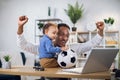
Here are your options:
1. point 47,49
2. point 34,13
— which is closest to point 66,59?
point 47,49

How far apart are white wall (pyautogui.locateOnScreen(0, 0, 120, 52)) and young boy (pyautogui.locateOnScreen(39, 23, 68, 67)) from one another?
Answer: 12.8 feet

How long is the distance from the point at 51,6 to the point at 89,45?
4003 mm

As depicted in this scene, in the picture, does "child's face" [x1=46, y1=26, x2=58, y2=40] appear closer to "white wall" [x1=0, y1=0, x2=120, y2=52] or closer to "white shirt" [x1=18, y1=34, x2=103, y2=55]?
"white shirt" [x1=18, y1=34, x2=103, y2=55]

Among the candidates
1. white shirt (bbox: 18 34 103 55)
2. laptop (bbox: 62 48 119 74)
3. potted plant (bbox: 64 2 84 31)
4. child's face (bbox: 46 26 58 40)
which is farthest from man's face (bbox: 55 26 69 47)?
potted plant (bbox: 64 2 84 31)

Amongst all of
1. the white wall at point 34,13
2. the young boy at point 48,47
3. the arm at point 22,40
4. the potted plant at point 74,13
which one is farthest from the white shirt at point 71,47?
the white wall at point 34,13

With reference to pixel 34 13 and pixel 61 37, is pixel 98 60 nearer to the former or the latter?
pixel 61 37

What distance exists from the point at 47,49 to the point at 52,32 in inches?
6.9

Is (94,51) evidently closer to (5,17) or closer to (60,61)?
(60,61)

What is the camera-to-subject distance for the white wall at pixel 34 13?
5785mm

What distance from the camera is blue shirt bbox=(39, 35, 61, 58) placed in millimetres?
1920

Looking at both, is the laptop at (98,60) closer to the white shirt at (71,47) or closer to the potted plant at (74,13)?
the white shirt at (71,47)

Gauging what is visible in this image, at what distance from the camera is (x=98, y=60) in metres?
1.60

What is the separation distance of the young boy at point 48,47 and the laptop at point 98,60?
1.25ft

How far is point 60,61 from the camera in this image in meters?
1.92
